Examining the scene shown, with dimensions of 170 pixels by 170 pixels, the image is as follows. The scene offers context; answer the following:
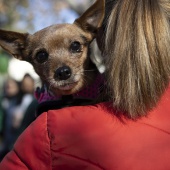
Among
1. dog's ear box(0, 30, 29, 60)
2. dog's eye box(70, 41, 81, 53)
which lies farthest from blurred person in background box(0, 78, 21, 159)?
dog's eye box(70, 41, 81, 53)

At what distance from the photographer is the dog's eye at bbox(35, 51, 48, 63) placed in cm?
290

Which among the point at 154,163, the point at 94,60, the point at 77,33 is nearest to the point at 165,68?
the point at 154,163

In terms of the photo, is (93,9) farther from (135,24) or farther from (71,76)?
(135,24)

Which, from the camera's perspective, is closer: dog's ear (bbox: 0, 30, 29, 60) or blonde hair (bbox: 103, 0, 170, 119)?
blonde hair (bbox: 103, 0, 170, 119)

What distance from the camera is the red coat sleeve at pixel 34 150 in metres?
1.77

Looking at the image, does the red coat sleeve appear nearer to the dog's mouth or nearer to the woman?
the woman

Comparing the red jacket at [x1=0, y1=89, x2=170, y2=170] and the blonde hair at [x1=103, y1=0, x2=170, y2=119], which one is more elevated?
the blonde hair at [x1=103, y1=0, x2=170, y2=119]

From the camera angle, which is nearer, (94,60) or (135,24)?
(135,24)

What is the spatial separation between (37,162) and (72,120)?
0.23 m

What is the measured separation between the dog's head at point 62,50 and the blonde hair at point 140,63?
704mm

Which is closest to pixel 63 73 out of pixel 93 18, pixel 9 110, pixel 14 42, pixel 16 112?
pixel 93 18

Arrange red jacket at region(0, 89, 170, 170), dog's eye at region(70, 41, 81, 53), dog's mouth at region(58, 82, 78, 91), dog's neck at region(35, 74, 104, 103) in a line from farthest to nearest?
dog's eye at region(70, 41, 81, 53), dog's mouth at region(58, 82, 78, 91), dog's neck at region(35, 74, 104, 103), red jacket at region(0, 89, 170, 170)

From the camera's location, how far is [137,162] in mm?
1725

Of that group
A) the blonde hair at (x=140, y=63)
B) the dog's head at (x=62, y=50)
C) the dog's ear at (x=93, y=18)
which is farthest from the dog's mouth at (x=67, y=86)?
the blonde hair at (x=140, y=63)
